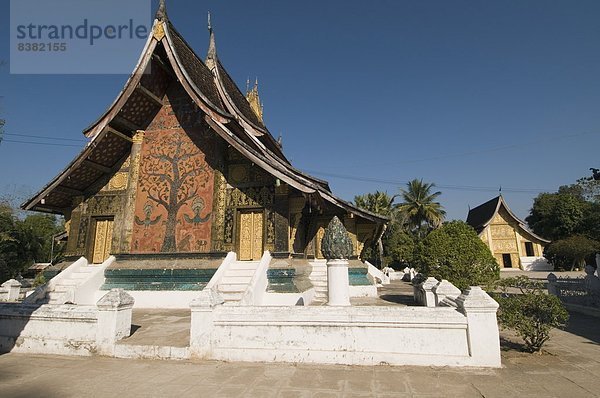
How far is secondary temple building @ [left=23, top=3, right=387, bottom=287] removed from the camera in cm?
1051

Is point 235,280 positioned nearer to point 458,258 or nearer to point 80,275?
point 80,275

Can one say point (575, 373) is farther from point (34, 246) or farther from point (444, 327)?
point (34, 246)

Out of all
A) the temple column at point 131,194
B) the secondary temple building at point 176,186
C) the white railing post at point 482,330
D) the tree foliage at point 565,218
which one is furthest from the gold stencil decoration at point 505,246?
the temple column at point 131,194

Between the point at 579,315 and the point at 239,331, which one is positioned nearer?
the point at 239,331

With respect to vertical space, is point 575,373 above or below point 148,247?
below

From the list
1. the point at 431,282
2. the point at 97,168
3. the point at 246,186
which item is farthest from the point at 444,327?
the point at 97,168

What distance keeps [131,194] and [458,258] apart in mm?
10879

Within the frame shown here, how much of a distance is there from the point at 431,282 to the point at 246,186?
6.27 m

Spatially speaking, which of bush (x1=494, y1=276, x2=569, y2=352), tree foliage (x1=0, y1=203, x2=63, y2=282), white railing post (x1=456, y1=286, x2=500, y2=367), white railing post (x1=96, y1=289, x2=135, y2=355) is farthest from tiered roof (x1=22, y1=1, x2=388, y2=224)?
tree foliage (x1=0, y1=203, x2=63, y2=282)

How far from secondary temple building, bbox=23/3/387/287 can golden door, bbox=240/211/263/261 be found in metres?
0.03

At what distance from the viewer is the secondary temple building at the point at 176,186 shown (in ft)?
34.5

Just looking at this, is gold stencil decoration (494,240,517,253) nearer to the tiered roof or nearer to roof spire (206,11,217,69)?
the tiered roof

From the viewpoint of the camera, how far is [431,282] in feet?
29.2

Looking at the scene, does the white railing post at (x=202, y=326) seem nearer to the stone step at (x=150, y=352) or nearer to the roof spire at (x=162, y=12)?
the stone step at (x=150, y=352)
